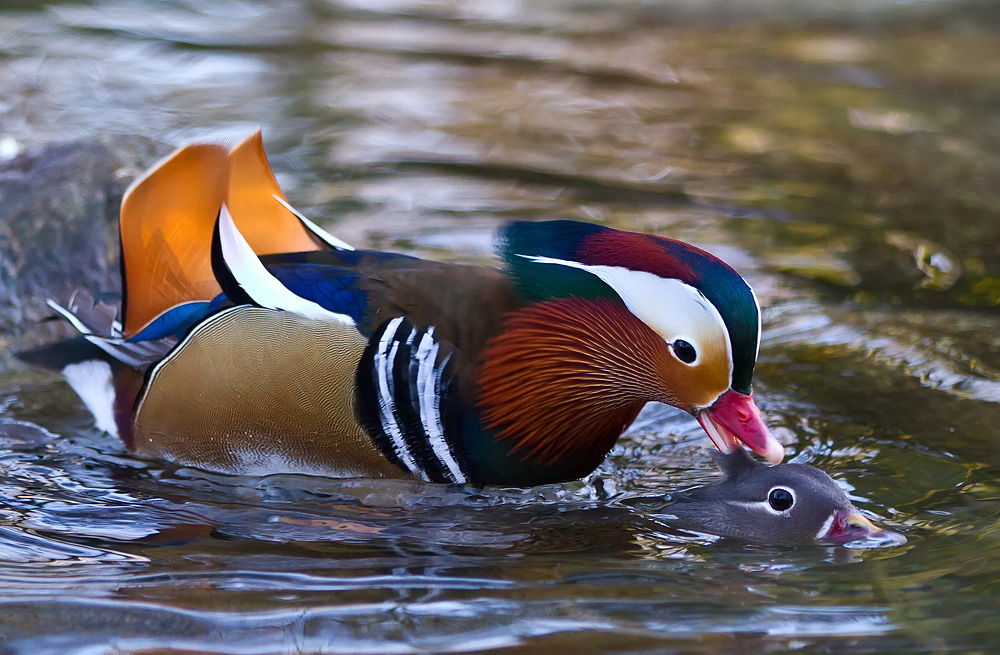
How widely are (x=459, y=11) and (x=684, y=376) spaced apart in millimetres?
8979

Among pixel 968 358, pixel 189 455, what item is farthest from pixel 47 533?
pixel 968 358

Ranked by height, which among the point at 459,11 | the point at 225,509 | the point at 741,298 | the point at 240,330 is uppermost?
the point at 459,11

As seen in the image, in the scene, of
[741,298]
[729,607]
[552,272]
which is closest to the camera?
[729,607]

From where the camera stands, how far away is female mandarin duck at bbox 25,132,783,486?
3.22m

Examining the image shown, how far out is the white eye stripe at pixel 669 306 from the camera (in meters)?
3.08

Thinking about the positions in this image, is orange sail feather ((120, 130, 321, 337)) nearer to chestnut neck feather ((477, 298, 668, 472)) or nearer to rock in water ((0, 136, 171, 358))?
chestnut neck feather ((477, 298, 668, 472))

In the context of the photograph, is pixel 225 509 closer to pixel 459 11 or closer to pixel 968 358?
pixel 968 358

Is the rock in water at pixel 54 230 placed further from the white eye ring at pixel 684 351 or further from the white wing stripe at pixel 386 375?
the white eye ring at pixel 684 351

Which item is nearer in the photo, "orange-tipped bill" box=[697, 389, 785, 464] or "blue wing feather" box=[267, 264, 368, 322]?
"orange-tipped bill" box=[697, 389, 785, 464]

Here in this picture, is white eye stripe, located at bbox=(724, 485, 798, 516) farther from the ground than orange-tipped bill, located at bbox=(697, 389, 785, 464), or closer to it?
closer to it

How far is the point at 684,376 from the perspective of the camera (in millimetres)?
3225

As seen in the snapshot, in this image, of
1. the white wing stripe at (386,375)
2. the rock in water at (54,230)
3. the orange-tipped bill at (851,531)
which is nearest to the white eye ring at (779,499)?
the orange-tipped bill at (851,531)

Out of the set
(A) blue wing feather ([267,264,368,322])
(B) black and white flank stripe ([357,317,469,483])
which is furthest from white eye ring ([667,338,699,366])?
(A) blue wing feather ([267,264,368,322])

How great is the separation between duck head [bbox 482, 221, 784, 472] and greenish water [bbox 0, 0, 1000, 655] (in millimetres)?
340
